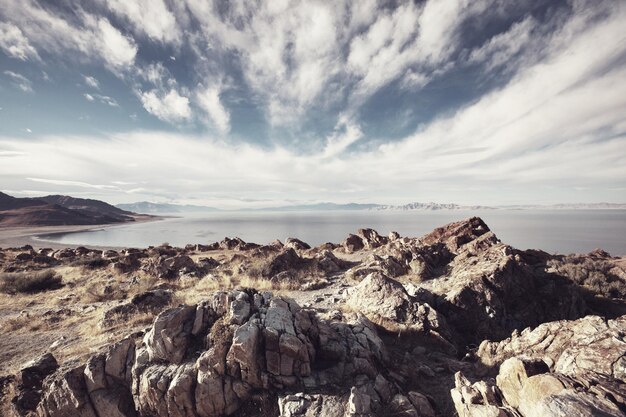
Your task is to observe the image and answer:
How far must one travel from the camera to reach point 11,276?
2092 cm

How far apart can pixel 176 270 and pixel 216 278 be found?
200 inches

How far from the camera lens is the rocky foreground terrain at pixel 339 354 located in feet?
19.2

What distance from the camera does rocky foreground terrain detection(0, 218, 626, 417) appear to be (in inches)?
230

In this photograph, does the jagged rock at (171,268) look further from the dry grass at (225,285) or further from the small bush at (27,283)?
the small bush at (27,283)

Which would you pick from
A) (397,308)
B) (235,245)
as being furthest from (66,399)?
(235,245)

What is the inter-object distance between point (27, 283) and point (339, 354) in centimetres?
2506

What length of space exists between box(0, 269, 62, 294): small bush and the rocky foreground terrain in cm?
703

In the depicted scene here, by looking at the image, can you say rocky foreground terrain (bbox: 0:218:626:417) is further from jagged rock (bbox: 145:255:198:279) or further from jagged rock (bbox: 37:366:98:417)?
jagged rock (bbox: 145:255:198:279)

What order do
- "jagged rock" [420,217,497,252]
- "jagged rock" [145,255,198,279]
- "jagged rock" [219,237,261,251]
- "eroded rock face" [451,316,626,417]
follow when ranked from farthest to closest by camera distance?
"jagged rock" [219,237,261,251] < "jagged rock" [420,217,497,252] < "jagged rock" [145,255,198,279] < "eroded rock face" [451,316,626,417]

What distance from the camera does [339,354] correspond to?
26.0ft

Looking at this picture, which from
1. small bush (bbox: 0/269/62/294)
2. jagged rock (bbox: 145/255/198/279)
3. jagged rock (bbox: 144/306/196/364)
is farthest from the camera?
jagged rock (bbox: 145/255/198/279)

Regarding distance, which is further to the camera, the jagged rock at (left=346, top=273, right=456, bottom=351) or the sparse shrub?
the sparse shrub

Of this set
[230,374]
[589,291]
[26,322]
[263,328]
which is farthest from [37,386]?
[589,291]

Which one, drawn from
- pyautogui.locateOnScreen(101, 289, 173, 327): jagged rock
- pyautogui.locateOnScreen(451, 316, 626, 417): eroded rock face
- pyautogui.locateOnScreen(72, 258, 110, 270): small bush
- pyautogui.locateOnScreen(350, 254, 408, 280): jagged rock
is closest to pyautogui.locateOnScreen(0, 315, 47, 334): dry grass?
pyautogui.locateOnScreen(101, 289, 173, 327): jagged rock
